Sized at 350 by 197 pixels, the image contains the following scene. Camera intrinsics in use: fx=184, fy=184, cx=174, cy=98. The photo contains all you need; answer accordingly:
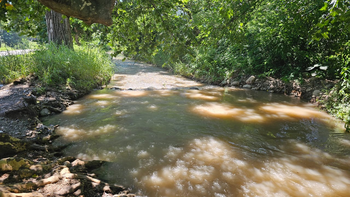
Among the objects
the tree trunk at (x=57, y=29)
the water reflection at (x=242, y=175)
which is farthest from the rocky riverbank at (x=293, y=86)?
the tree trunk at (x=57, y=29)

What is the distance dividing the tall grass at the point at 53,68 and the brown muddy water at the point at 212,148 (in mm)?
1467

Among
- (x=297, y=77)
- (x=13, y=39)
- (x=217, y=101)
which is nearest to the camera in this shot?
(x=217, y=101)

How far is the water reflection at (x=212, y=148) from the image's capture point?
2.41 metres

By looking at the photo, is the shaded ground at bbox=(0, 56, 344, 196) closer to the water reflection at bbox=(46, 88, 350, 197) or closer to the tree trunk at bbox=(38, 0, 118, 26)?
the water reflection at bbox=(46, 88, 350, 197)

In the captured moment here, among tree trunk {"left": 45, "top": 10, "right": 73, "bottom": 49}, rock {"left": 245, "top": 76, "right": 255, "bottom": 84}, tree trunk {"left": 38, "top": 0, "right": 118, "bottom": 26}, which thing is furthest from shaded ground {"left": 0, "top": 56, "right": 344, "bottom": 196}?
tree trunk {"left": 45, "top": 10, "right": 73, "bottom": 49}

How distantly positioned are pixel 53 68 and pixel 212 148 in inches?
246

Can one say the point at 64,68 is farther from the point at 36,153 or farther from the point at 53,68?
the point at 36,153

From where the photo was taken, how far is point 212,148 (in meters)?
3.30

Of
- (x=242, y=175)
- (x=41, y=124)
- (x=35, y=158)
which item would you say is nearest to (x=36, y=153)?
(x=35, y=158)

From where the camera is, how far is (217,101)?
265 inches

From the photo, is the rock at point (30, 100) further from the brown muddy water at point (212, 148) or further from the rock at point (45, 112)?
the brown muddy water at point (212, 148)

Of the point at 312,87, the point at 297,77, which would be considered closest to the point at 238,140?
the point at 312,87

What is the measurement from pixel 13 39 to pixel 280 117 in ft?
250

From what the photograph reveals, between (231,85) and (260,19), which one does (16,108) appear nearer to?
(231,85)
